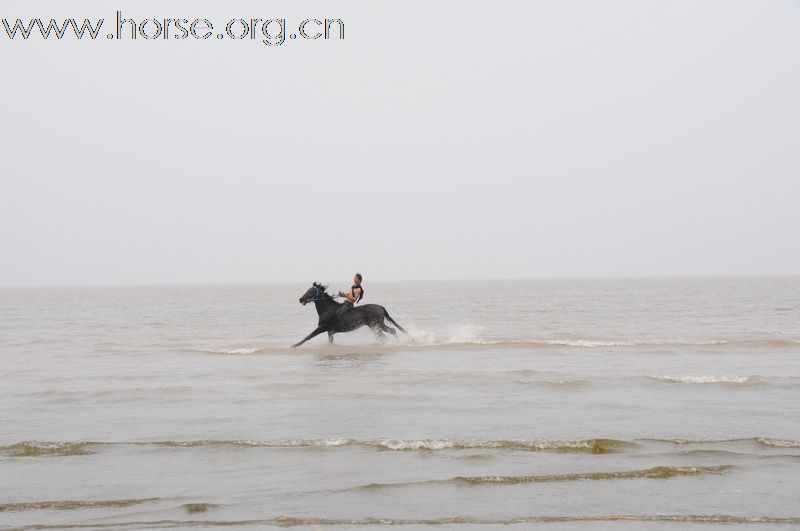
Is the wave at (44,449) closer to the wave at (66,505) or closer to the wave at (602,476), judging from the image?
the wave at (66,505)

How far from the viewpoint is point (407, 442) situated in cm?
924

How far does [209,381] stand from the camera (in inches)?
598

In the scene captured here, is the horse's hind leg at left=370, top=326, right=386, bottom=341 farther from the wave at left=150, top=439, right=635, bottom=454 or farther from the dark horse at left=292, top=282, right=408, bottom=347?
the wave at left=150, top=439, right=635, bottom=454

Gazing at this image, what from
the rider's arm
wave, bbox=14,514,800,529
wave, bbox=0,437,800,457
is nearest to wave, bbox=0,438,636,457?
wave, bbox=0,437,800,457

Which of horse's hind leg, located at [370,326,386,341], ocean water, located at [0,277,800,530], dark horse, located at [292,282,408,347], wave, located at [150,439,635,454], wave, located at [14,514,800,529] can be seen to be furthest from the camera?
horse's hind leg, located at [370,326,386,341]

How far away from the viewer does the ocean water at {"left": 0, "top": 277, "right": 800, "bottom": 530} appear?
22.2ft

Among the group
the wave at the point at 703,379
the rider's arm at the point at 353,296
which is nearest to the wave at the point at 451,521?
the wave at the point at 703,379

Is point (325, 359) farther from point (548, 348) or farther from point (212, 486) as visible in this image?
point (212, 486)

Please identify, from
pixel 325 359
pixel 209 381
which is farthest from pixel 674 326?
pixel 209 381

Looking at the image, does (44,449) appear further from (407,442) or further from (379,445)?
(407,442)

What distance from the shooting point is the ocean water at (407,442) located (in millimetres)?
6762

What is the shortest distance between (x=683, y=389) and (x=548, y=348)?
7.98m

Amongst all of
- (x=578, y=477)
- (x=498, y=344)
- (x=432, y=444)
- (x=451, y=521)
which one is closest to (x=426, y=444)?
(x=432, y=444)

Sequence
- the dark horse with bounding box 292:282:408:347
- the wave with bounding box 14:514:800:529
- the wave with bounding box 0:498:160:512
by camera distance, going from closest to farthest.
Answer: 1. the wave with bounding box 14:514:800:529
2. the wave with bounding box 0:498:160:512
3. the dark horse with bounding box 292:282:408:347
